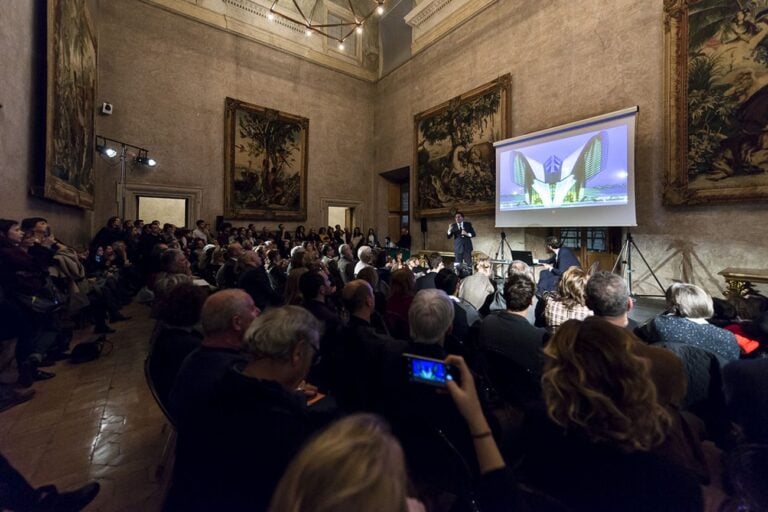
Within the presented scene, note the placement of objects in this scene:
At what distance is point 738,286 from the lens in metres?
4.83

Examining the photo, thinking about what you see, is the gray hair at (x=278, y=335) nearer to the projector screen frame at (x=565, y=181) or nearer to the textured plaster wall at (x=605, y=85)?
the projector screen frame at (x=565, y=181)

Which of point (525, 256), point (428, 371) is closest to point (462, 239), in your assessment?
point (525, 256)

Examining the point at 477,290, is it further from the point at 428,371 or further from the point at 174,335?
the point at 174,335

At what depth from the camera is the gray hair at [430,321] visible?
1.55 meters

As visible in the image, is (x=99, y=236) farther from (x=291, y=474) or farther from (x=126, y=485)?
(x=291, y=474)

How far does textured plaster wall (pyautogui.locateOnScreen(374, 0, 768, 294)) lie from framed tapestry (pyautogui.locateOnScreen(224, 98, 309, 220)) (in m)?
5.34

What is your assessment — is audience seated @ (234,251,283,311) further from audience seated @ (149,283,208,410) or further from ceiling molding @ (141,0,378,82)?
ceiling molding @ (141,0,378,82)

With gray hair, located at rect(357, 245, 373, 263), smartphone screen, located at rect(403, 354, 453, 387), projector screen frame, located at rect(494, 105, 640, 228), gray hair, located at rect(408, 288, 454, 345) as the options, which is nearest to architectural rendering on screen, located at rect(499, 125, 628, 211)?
projector screen frame, located at rect(494, 105, 640, 228)

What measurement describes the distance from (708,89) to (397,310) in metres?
6.98

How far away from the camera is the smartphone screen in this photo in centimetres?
104

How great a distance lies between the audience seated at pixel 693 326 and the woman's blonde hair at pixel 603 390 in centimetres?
133

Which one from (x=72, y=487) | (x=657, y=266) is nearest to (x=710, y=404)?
(x=72, y=487)

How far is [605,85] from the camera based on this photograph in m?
7.16

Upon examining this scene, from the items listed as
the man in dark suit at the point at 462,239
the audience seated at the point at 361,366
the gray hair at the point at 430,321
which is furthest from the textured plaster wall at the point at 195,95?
the gray hair at the point at 430,321
